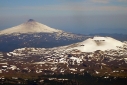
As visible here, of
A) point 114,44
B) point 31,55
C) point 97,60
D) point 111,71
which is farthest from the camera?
point 114,44

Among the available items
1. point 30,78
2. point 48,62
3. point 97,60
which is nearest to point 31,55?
point 48,62

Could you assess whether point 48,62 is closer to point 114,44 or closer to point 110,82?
point 110,82

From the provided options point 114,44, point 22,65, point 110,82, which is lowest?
point 110,82

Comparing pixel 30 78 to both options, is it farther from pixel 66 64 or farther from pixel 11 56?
pixel 11 56

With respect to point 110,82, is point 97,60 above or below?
above

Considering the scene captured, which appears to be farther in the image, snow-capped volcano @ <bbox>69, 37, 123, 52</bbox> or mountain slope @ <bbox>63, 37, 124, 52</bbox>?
snow-capped volcano @ <bbox>69, 37, 123, 52</bbox>

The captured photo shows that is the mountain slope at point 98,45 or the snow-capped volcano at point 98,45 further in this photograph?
the snow-capped volcano at point 98,45

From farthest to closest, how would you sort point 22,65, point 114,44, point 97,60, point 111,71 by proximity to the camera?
point 114,44 < point 97,60 < point 22,65 < point 111,71

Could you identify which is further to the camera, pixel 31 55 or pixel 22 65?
pixel 31 55

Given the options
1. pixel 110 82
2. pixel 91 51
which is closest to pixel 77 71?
pixel 110 82
